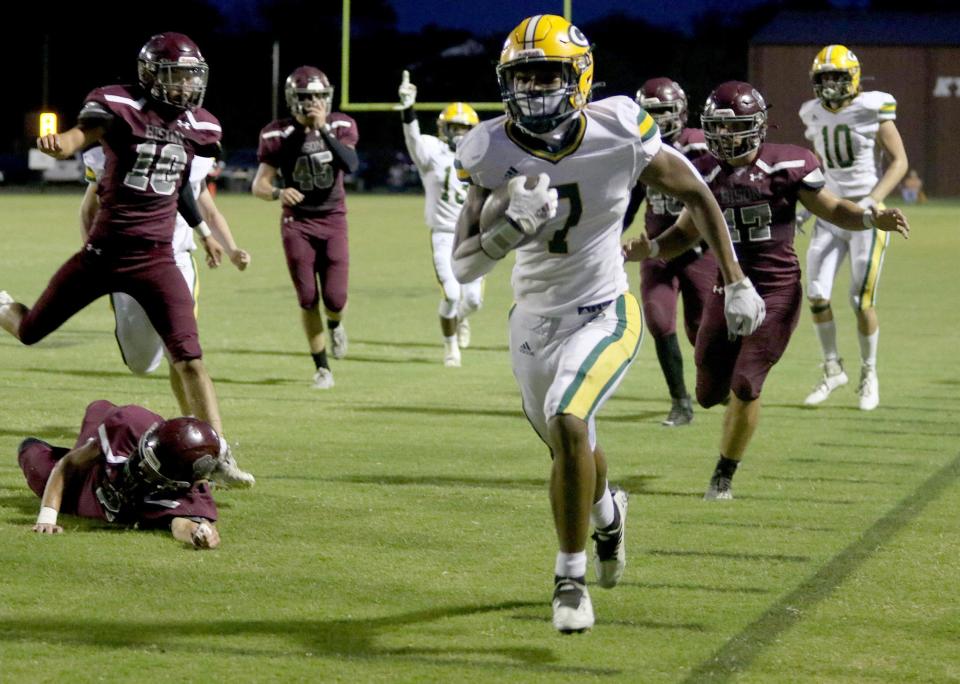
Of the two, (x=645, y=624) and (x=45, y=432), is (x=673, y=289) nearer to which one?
(x=45, y=432)

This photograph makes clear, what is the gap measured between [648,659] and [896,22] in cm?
5252

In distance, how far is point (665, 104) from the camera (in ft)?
26.4

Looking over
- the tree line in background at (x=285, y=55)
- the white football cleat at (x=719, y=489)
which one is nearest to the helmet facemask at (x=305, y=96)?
the white football cleat at (x=719, y=489)

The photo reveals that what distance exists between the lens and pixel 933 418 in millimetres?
8625

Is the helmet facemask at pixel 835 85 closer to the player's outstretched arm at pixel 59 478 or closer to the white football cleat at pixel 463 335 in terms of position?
the white football cleat at pixel 463 335

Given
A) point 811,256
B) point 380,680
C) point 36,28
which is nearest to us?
point 380,680

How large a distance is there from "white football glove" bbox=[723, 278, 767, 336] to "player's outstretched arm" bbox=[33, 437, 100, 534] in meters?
2.26

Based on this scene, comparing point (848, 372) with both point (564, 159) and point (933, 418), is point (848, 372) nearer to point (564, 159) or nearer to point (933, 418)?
point (933, 418)

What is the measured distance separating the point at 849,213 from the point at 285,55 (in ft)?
192

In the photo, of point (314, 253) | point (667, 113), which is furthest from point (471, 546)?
point (314, 253)

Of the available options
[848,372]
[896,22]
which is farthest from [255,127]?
[848,372]

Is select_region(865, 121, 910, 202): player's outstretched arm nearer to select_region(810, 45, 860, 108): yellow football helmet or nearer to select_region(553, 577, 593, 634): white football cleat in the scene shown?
select_region(810, 45, 860, 108): yellow football helmet

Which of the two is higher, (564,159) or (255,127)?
(564,159)

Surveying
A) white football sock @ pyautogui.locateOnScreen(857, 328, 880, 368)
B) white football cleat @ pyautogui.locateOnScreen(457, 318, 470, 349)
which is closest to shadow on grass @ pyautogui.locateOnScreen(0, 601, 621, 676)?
white football sock @ pyautogui.locateOnScreen(857, 328, 880, 368)
